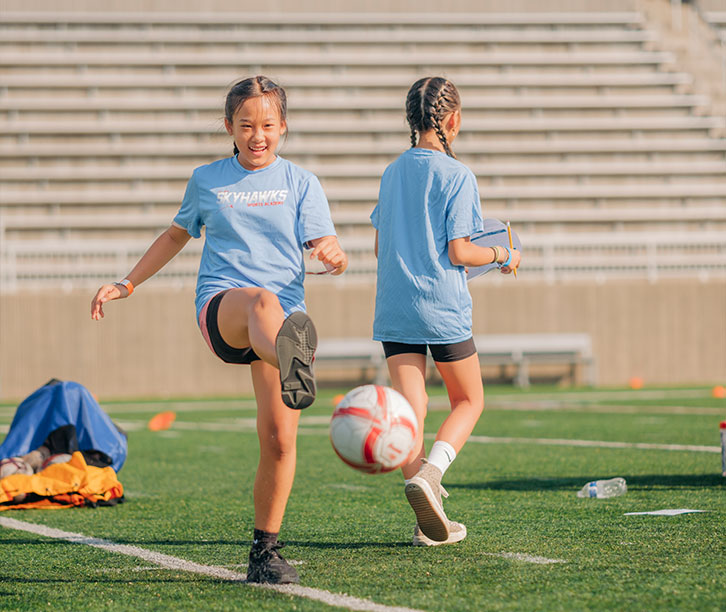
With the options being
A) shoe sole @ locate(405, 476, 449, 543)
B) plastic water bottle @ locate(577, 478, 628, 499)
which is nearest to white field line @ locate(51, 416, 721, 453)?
plastic water bottle @ locate(577, 478, 628, 499)

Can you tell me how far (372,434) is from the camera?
3.45 meters

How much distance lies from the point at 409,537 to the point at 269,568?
99cm

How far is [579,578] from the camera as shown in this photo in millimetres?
3344

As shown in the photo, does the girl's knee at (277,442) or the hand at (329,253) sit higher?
the hand at (329,253)

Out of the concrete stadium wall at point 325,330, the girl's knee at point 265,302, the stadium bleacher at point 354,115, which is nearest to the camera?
the girl's knee at point 265,302

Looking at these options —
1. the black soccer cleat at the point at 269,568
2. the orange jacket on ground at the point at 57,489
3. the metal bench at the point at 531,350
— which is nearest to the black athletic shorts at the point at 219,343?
the black soccer cleat at the point at 269,568

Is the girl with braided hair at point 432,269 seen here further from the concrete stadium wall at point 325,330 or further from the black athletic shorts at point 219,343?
the concrete stadium wall at point 325,330

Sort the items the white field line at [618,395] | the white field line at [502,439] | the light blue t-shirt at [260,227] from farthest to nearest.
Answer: the white field line at [618,395] < the white field line at [502,439] < the light blue t-shirt at [260,227]

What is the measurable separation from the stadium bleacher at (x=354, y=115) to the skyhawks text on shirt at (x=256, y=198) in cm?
1945

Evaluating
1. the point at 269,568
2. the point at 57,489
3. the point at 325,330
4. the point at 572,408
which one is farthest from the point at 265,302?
the point at 325,330

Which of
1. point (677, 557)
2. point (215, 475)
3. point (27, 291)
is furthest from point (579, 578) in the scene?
point (27, 291)

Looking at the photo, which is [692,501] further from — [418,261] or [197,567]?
[197,567]

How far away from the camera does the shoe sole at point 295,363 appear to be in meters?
3.16

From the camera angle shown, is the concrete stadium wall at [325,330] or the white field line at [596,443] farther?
the concrete stadium wall at [325,330]
